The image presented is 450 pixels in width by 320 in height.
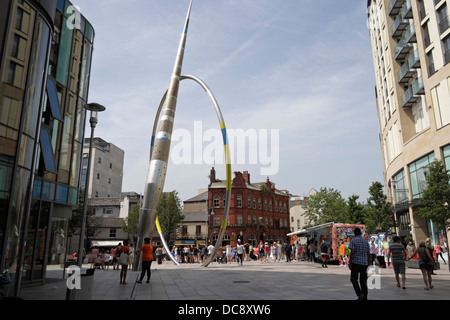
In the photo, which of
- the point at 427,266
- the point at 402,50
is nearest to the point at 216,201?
the point at 402,50

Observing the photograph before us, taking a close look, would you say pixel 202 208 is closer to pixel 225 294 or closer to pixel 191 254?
pixel 191 254

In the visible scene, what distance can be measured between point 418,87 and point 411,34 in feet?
17.9

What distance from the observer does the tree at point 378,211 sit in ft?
106

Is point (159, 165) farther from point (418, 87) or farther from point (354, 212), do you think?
point (354, 212)

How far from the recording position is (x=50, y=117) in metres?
16.1

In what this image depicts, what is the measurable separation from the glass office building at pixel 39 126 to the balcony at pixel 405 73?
27.6 m

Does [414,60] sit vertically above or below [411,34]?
below

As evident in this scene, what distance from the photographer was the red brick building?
2694 inches

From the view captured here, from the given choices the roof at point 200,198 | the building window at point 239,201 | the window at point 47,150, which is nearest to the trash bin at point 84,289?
the window at point 47,150

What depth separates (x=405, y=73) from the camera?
33375 millimetres

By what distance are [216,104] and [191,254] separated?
1591cm

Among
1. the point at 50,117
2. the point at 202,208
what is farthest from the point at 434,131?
the point at 202,208

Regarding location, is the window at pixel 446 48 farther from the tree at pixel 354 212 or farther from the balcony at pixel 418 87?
the tree at pixel 354 212

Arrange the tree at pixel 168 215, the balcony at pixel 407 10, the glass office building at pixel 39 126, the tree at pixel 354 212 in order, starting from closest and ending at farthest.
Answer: the glass office building at pixel 39 126, the balcony at pixel 407 10, the tree at pixel 354 212, the tree at pixel 168 215
